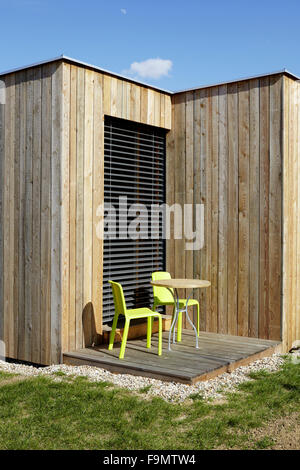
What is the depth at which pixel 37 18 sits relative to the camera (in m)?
7.31

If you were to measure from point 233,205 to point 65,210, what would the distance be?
90.2 inches

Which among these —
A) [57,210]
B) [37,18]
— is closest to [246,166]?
[57,210]

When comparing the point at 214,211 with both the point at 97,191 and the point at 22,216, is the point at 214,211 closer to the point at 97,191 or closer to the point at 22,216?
the point at 97,191

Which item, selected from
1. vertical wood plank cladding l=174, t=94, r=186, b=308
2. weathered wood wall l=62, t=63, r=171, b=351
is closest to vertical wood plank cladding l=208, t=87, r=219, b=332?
vertical wood plank cladding l=174, t=94, r=186, b=308

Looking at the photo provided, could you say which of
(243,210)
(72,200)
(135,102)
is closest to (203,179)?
(243,210)

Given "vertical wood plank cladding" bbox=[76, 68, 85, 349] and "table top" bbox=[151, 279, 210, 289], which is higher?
"vertical wood plank cladding" bbox=[76, 68, 85, 349]

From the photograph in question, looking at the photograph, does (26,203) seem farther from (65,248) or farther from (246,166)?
(246,166)

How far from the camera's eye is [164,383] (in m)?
4.92

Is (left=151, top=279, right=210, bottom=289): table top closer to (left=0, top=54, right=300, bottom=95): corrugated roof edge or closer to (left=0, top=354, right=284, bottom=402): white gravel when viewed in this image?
(left=0, top=354, right=284, bottom=402): white gravel

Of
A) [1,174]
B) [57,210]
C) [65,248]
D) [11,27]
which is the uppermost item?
[11,27]

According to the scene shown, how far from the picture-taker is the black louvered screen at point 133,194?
6438 mm

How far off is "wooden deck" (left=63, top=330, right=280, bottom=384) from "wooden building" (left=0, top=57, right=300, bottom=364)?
29 centimetres

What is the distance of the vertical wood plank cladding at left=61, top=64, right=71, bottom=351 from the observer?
5.58 metres

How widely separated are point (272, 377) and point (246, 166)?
2726 millimetres
